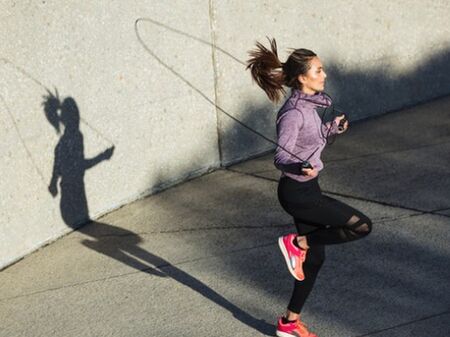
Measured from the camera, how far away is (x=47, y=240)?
723 cm

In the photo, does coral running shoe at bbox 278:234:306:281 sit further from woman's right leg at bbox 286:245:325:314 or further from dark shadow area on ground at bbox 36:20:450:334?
dark shadow area on ground at bbox 36:20:450:334

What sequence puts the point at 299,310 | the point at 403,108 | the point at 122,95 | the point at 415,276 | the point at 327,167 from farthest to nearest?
the point at 403,108
the point at 327,167
the point at 122,95
the point at 415,276
the point at 299,310

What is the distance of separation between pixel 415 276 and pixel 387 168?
219 cm

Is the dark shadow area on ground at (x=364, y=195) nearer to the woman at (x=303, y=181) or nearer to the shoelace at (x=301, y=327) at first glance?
the shoelace at (x=301, y=327)

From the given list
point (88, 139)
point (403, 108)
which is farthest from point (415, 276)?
point (403, 108)

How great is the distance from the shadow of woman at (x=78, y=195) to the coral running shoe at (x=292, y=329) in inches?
52.3

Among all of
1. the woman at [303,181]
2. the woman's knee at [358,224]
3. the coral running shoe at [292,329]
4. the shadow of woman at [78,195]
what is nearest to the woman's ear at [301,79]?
the woman at [303,181]

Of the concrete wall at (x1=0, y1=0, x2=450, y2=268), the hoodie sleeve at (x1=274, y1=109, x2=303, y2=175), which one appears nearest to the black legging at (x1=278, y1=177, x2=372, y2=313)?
the hoodie sleeve at (x1=274, y1=109, x2=303, y2=175)

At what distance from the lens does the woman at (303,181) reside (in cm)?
517

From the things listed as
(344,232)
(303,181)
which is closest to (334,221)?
(344,232)

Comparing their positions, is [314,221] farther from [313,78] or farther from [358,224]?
[313,78]

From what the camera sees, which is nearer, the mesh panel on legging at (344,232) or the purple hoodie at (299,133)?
the purple hoodie at (299,133)

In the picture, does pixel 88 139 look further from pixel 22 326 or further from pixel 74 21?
pixel 22 326

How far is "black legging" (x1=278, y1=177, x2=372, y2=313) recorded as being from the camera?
525cm
